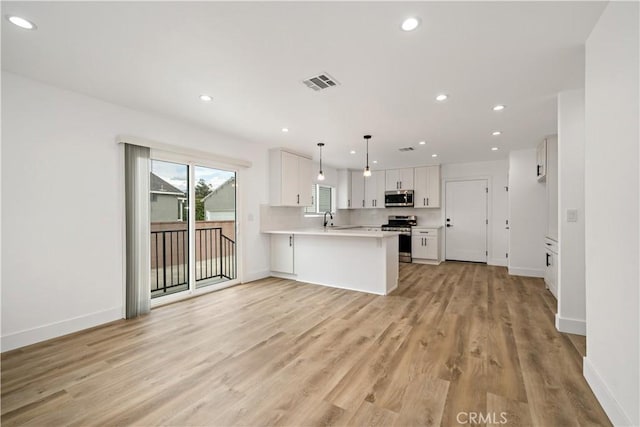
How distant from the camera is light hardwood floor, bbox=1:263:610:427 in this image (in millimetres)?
1710

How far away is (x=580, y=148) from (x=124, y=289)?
17.9ft

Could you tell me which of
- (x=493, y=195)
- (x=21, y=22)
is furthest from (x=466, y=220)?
(x=21, y=22)

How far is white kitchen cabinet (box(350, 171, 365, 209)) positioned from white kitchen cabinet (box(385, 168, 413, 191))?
788 millimetres

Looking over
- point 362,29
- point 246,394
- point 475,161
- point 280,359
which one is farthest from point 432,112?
point 475,161

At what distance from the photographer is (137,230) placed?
336 centimetres

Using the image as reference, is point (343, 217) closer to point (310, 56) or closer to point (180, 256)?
point (180, 256)

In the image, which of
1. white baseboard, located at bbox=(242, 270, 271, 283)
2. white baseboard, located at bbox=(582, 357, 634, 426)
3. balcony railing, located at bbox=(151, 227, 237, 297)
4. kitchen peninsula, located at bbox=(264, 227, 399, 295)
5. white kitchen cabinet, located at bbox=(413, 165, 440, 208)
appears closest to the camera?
white baseboard, located at bbox=(582, 357, 634, 426)

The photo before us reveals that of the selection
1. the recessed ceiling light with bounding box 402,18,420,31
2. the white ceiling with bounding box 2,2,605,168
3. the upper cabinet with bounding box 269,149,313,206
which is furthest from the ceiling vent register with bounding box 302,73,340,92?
the upper cabinet with bounding box 269,149,313,206

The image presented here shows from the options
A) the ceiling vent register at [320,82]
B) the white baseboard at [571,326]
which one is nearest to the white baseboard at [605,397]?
the white baseboard at [571,326]

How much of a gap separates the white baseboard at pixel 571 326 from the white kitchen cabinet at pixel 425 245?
150 inches

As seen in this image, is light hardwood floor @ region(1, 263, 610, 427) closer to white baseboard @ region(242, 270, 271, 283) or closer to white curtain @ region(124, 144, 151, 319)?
white curtain @ region(124, 144, 151, 319)

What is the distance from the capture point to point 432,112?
3469mm

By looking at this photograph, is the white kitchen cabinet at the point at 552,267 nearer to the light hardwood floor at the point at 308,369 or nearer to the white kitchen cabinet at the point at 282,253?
the light hardwood floor at the point at 308,369

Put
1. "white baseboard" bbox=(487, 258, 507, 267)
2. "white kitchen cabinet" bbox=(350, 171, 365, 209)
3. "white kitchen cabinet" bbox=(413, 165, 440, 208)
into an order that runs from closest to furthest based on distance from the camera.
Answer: "white baseboard" bbox=(487, 258, 507, 267), "white kitchen cabinet" bbox=(413, 165, 440, 208), "white kitchen cabinet" bbox=(350, 171, 365, 209)
